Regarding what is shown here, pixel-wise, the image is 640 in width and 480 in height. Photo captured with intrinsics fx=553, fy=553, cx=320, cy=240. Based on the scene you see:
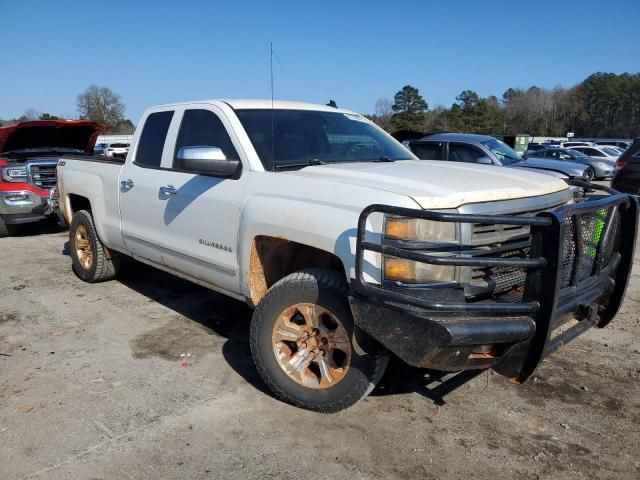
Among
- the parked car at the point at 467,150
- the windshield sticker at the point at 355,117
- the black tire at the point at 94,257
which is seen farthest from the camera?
the parked car at the point at 467,150

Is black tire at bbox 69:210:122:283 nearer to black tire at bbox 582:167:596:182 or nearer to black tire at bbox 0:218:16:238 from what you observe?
black tire at bbox 0:218:16:238

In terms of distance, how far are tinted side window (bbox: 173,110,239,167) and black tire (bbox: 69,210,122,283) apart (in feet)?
6.36

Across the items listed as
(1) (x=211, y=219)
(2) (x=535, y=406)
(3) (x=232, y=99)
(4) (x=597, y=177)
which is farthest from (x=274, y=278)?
(4) (x=597, y=177)

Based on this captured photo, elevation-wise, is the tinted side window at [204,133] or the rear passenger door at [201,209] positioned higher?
the tinted side window at [204,133]

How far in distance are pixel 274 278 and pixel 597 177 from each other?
2381 centimetres

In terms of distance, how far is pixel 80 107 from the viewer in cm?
5878

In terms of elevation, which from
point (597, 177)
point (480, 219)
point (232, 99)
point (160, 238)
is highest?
point (232, 99)

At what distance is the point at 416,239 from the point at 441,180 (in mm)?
537

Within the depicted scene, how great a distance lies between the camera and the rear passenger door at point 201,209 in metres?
3.87

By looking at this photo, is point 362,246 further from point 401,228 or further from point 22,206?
point 22,206

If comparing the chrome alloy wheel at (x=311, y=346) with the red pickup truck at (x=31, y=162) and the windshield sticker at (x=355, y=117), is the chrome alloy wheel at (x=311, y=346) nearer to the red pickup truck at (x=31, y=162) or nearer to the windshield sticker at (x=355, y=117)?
the windshield sticker at (x=355, y=117)

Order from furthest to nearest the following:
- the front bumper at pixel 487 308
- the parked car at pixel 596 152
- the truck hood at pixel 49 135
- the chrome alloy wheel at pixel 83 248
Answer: the parked car at pixel 596 152 < the truck hood at pixel 49 135 < the chrome alloy wheel at pixel 83 248 < the front bumper at pixel 487 308

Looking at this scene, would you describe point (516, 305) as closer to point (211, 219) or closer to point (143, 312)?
point (211, 219)

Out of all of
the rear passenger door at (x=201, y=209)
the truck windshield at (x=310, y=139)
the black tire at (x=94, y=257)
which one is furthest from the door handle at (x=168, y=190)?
the black tire at (x=94, y=257)
